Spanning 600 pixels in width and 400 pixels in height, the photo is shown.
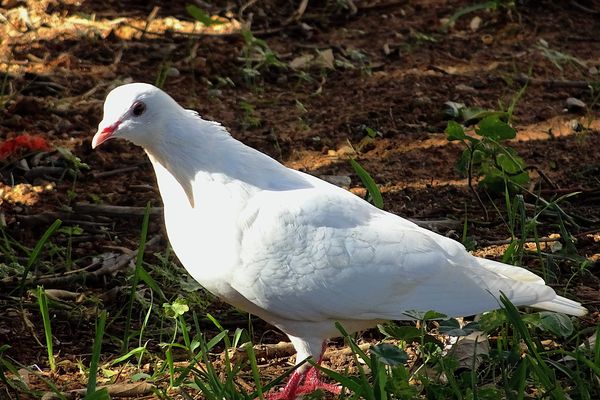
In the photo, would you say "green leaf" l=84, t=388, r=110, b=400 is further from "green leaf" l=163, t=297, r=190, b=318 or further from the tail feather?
the tail feather

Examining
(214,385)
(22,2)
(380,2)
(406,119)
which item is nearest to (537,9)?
(380,2)

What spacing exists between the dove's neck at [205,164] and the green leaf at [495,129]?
136 cm

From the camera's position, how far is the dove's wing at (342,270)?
12.6 feet

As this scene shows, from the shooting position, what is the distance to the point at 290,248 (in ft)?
12.7

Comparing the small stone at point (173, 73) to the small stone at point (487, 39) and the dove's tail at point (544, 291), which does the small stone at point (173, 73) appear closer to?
the small stone at point (487, 39)

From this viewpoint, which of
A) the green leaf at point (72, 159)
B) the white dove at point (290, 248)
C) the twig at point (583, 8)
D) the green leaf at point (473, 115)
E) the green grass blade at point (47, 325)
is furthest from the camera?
the twig at point (583, 8)

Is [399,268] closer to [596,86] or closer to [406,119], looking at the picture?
[406,119]

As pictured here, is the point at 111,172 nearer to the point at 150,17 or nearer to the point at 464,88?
the point at 150,17

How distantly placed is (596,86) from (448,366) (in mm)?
3571

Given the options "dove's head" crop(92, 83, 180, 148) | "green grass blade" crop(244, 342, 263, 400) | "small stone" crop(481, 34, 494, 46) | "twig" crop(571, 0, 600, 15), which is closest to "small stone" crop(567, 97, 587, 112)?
"small stone" crop(481, 34, 494, 46)

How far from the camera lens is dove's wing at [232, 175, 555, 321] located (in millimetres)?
3848

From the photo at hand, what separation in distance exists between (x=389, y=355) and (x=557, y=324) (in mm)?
766

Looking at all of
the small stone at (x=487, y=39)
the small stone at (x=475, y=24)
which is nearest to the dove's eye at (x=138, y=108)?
the small stone at (x=487, y=39)

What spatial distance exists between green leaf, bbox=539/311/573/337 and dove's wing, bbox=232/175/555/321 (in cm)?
12
